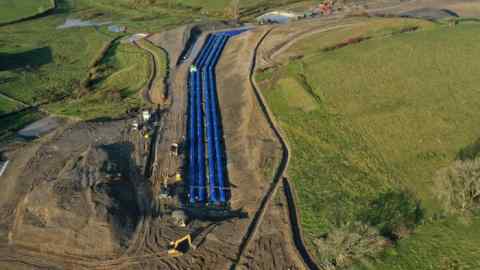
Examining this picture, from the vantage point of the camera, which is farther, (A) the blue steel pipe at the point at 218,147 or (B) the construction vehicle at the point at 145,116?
(B) the construction vehicle at the point at 145,116

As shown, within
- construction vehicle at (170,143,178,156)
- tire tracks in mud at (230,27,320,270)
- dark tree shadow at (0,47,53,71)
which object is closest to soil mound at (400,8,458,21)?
tire tracks in mud at (230,27,320,270)

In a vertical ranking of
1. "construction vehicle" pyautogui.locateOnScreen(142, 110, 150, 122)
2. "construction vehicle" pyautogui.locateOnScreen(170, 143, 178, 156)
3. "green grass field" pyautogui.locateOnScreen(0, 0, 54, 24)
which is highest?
"green grass field" pyautogui.locateOnScreen(0, 0, 54, 24)

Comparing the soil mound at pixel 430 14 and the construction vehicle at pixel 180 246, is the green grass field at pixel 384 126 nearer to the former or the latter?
the construction vehicle at pixel 180 246

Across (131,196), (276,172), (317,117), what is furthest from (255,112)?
(131,196)

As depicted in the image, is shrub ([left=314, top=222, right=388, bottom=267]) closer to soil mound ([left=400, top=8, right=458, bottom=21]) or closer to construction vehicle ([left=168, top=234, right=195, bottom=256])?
construction vehicle ([left=168, top=234, right=195, bottom=256])

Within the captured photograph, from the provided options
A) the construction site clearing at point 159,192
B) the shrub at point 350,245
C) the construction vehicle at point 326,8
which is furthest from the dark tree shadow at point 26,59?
the shrub at point 350,245

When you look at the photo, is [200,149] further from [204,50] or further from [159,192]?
[204,50]

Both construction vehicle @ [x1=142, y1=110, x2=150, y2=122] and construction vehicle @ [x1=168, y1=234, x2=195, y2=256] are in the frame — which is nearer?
construction vehicle @ [x1=168, y1=234, x2=195, y2=256]

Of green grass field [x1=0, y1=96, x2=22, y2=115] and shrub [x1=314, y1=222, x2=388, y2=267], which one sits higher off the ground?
green grass field [x1=0, y1=96, x2=22, y2=115]
